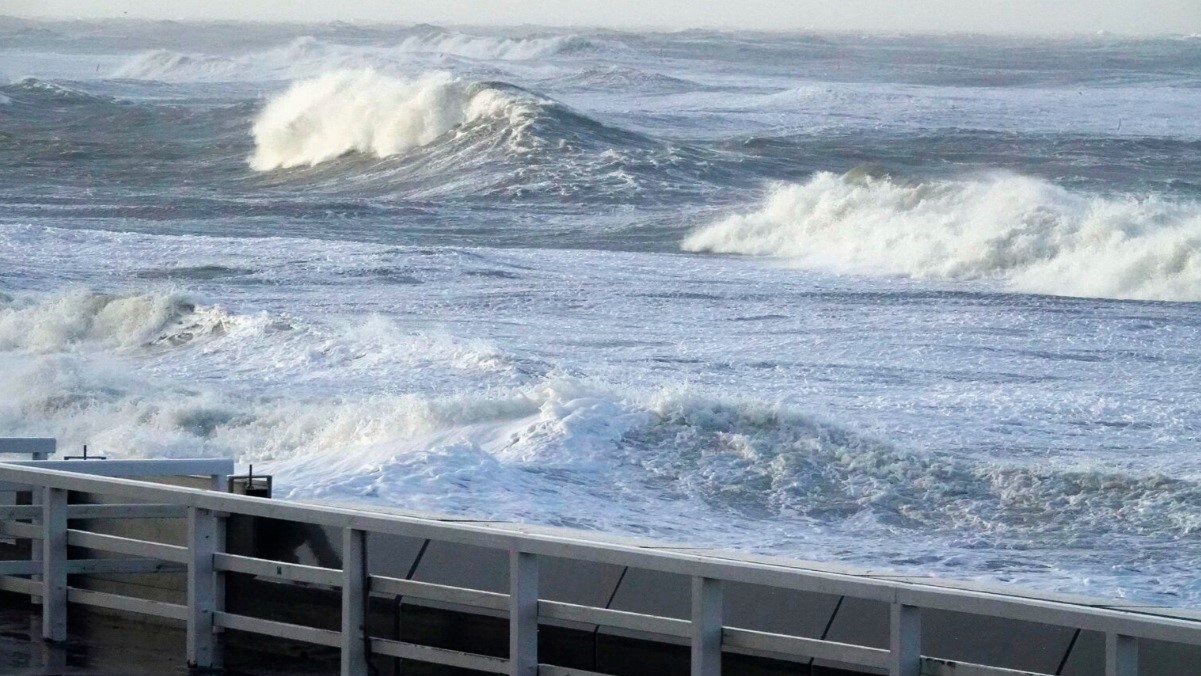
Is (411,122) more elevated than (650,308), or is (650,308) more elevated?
(411,122)

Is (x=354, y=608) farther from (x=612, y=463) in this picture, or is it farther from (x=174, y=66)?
(x=174, y=66)

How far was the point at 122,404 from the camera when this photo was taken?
51.2 ft

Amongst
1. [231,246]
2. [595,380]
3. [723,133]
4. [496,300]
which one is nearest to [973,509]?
[595,380]

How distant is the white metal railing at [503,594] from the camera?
347 cm

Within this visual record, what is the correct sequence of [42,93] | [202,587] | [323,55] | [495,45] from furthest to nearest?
[495,45] < [323,55] < [42,93] < [202,587]

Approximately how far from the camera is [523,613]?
4.23m

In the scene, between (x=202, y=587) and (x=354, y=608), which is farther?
(x=202, y=587)

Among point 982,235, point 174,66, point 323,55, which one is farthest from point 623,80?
point 982,235

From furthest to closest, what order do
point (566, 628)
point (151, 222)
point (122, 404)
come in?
point (151, 222) < point (122, 404) < point (566, 628)

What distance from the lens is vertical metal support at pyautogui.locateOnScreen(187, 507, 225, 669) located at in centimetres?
487

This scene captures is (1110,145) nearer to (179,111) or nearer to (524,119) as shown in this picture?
(524,119)

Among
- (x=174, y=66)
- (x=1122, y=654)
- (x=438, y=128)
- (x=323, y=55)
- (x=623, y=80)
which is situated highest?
(x=323, y=55)

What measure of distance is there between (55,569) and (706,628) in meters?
2.33

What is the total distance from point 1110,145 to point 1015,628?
49.1 meters
